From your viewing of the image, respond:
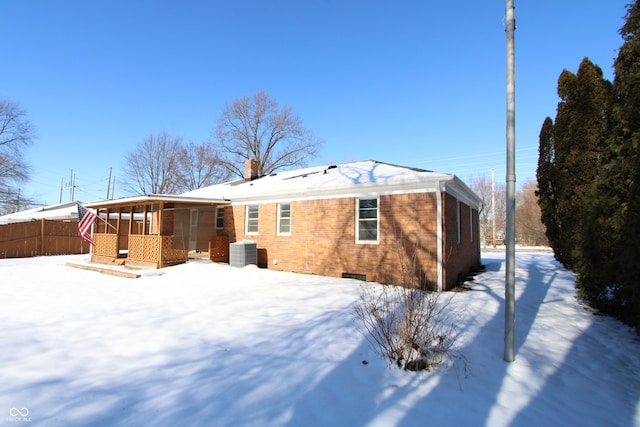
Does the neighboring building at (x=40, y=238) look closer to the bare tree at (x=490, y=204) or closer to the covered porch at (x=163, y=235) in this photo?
the covered porch at (x=163, y=235)

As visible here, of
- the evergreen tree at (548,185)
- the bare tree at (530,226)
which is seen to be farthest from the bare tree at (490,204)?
the evergreen tree at (548,185)

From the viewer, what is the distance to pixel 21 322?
6.21m

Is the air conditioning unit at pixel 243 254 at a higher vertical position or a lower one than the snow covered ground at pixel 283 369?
higher

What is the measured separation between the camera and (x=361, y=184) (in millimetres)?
10727

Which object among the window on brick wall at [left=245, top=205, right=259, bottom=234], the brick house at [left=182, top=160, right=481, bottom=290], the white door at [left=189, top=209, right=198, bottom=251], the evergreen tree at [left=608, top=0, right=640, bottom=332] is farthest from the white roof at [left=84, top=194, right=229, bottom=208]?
the evergreen tree at [left=608, top=0, right=640, bottom=332]

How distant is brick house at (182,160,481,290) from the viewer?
9.58 m

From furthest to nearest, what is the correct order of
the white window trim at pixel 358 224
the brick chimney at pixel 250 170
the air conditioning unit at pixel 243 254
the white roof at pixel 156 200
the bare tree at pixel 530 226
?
the bare tree at pixel 530 226
the brick chimney at pixel 250 170
the air conditioning unit at pixel 243 254
the white roof at pixel 156 200
the white window trim at pixel 358 224

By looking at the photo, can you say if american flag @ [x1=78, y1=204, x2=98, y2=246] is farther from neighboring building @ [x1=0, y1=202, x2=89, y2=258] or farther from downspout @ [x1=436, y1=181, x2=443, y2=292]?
downspout @ [x1=436, y1=181, x2=443, y2=292]

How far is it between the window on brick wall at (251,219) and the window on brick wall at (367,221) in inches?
196

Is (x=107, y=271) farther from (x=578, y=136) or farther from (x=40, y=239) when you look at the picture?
(x=578, y=136)

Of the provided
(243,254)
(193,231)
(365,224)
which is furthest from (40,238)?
(365,224)

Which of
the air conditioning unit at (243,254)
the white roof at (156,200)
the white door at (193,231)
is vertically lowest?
the air conditioning unit at (243,254)

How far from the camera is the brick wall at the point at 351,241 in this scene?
961 cm

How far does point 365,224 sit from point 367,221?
123mm
